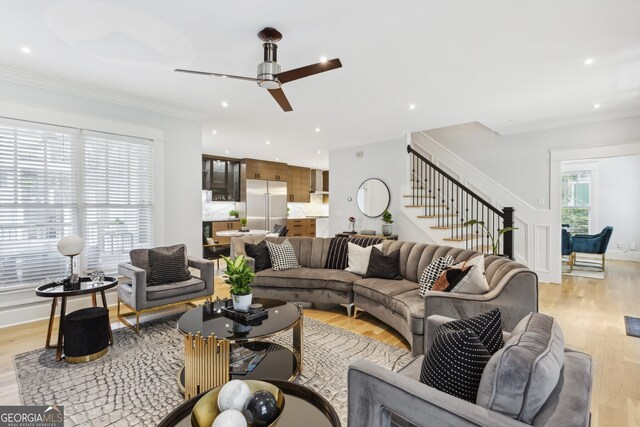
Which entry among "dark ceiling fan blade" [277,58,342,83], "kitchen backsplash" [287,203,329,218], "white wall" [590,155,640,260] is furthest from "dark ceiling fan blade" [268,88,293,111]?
"white wall" [590,155,640,260]

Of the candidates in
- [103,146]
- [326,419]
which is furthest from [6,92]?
[326,419]

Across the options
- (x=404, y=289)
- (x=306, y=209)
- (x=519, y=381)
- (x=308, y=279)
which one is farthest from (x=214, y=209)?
(x=519, y=381)

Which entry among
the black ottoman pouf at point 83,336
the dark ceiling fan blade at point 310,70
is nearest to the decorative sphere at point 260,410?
the black ottoman pouf at point 83,336

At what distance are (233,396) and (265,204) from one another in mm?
7910

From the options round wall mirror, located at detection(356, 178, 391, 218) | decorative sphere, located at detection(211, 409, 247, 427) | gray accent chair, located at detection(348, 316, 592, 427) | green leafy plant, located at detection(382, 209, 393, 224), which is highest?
round wall mirror, located at detection(356, 178, 391, 218)

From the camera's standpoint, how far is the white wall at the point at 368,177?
6.16m

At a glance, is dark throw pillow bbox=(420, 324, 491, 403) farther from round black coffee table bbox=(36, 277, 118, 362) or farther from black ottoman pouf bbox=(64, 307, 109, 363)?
round black coffee table bbox=(36, 277, 118, 362)

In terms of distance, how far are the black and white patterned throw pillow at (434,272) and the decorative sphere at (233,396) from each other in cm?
211

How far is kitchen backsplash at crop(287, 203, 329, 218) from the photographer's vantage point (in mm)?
10273

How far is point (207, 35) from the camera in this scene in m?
2.64

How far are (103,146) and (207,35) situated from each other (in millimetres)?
2398

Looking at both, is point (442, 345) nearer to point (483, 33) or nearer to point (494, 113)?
point (483, 33)

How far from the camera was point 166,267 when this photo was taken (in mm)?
3602

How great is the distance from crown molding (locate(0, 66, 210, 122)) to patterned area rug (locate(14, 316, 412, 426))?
9.42 ft
